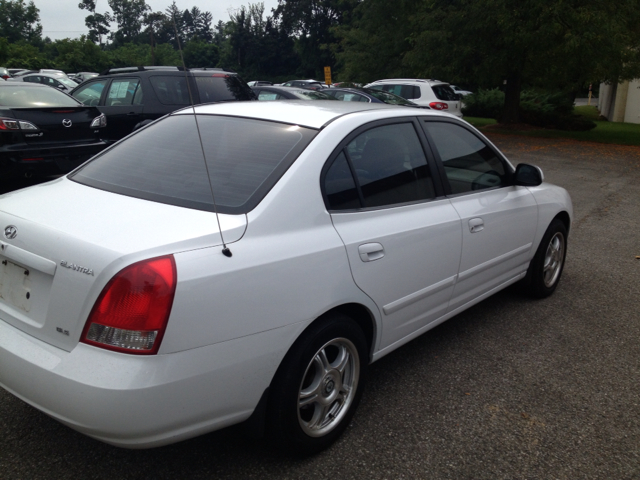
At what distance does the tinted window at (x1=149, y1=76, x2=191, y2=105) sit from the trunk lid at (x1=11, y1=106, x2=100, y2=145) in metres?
1.63

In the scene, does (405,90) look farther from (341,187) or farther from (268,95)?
(341,187)

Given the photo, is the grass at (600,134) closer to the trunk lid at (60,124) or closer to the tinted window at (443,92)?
the tinted window at (443,92)

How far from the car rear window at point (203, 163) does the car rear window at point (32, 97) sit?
5.16 metres

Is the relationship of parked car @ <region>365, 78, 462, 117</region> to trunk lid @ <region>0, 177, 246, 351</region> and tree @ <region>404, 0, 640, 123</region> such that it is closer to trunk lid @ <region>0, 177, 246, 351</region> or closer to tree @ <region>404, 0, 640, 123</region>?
tree @ <region>404, 0, 640, 123</region>

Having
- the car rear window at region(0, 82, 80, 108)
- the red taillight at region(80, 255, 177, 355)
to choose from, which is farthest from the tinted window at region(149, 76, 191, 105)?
the red taillight at region(80, 255, 177, 355)

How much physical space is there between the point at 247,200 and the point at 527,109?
81.8 ft

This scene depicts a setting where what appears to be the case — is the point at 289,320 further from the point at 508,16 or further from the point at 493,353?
the point at 508,16

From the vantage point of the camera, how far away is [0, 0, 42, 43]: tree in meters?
72.8

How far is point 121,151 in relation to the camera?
10.7 feet

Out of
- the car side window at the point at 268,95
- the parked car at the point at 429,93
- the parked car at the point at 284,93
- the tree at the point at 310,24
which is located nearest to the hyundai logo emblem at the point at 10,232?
the parked car at the point at 284,93

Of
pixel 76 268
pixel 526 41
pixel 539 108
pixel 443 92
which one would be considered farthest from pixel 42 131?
pixel 539 108

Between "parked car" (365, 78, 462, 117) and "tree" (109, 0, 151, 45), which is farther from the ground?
"parked car" (365, 78, 462, 117)

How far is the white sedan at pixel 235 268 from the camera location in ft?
6.86

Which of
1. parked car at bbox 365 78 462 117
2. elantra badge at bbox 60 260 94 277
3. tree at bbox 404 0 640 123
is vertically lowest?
elantra badge at bbox 60 260 94 277
